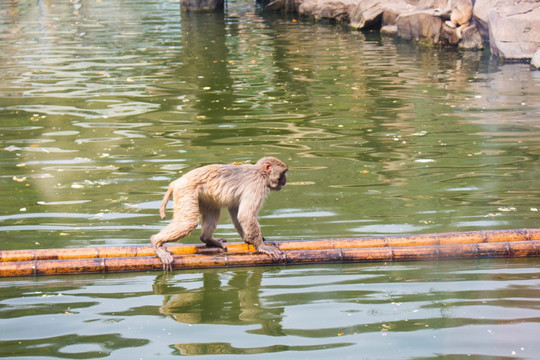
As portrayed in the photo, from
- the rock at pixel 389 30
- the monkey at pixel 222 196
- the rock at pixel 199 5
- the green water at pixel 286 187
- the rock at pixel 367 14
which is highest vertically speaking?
the rock at pixel 199 5

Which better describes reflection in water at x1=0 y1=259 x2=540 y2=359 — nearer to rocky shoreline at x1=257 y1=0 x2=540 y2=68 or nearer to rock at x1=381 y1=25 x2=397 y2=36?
rocky shoreline at x1=257 y1=0 x2=540 y2=68

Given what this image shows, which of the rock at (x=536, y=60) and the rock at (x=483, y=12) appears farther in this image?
the rock at (x=483, y=12)

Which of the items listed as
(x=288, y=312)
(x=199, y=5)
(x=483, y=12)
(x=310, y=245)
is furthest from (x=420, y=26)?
(x=288, y=312)

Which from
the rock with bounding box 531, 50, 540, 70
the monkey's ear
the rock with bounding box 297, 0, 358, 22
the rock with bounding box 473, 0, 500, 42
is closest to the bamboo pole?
the monkey's ear

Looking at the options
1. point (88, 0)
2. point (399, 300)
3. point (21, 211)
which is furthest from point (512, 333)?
point (88, 0)

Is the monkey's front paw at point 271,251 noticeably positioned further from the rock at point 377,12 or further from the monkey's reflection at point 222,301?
the rock at point 377,12

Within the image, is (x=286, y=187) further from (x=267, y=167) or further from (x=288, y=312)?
(x=288, y=312)

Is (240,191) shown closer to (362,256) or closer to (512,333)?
(362,256)

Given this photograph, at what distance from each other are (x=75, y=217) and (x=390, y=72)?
361 inches

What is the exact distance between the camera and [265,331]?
16.4 feet

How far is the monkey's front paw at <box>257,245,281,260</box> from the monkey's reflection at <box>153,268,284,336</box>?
158mm

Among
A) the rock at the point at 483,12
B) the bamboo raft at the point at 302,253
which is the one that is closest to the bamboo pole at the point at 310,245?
the bamboo raft at the point at 302,253

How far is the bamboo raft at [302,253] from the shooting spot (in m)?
5.90

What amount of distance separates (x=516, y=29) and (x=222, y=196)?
11221 mm
